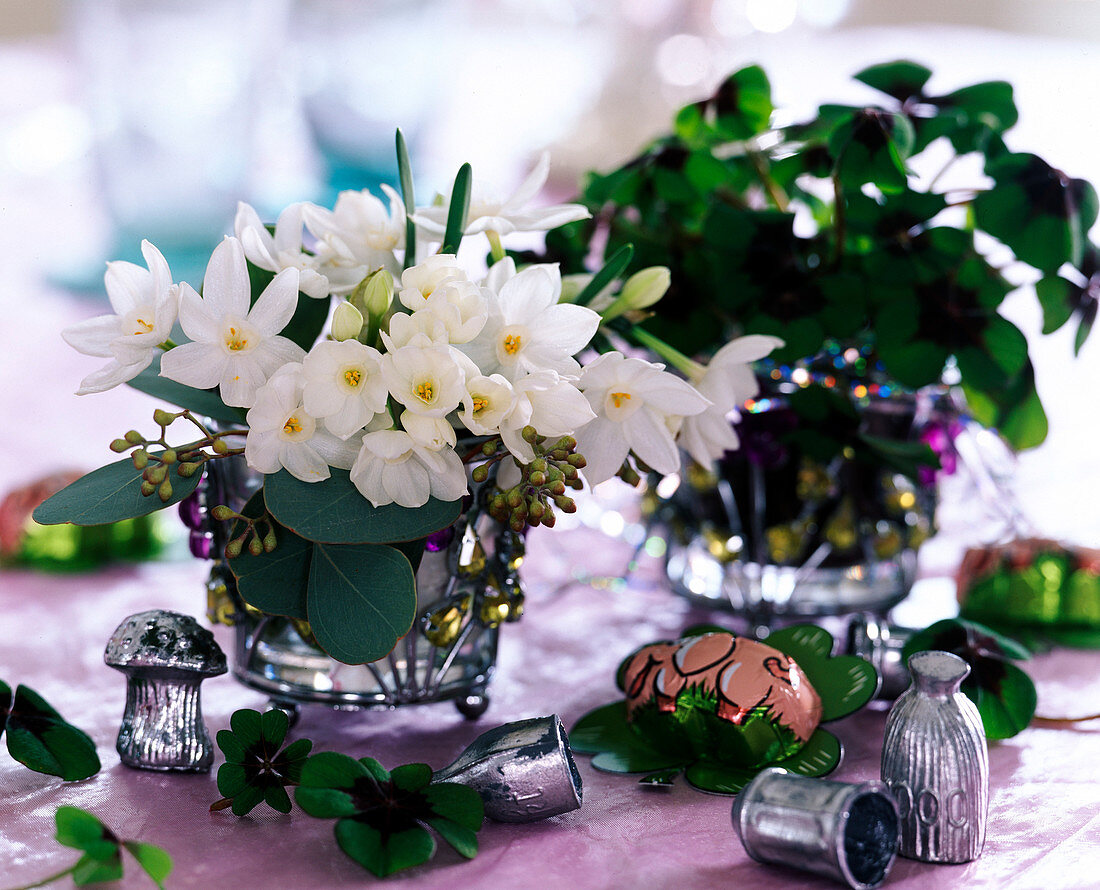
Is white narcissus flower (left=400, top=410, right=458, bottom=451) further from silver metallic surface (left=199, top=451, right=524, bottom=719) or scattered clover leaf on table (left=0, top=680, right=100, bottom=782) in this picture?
scattered clover leaf on table (left=0, top=680, right=100, bottom=782)

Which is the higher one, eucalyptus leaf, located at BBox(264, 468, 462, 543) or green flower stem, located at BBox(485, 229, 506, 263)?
green flower stem, located at BBox(485, 229, 506, 263)

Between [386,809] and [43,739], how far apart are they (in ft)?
0.54

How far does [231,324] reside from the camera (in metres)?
0.41

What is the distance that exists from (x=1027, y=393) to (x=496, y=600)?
1.11 feet

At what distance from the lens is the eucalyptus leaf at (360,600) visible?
0.41 meters

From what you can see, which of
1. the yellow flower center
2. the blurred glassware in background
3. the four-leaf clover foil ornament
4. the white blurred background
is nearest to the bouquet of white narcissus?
the yellow flower center

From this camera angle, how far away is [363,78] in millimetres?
1539

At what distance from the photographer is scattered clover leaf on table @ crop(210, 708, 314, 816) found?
42cm

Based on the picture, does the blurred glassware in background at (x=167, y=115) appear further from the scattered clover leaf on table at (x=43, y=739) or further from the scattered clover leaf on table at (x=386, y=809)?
the scattered clover leaf on table at (x=386, y=809)

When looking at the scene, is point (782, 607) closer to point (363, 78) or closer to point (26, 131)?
point (363, 78)

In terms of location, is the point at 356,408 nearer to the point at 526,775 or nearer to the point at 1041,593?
the point at 526,775

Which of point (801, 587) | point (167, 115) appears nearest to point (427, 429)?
point (801, 587)

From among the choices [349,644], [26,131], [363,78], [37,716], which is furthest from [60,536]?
[26,131]

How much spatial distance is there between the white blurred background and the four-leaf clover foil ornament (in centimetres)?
52
